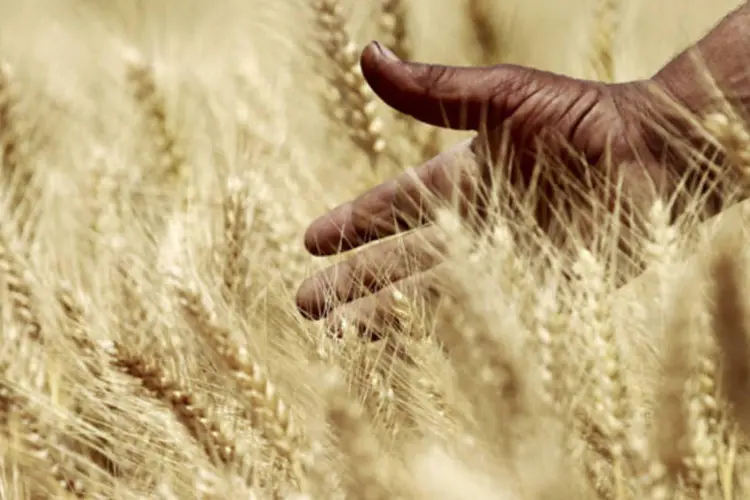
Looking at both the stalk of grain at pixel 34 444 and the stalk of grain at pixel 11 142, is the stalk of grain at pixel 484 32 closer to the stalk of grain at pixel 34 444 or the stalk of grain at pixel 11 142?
the stalk of grain at pixel 11 142

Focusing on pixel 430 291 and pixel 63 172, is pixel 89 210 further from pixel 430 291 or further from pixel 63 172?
pixel 430 291

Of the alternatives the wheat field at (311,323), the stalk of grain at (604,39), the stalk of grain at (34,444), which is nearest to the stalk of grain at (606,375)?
the wheat field at (311,323)

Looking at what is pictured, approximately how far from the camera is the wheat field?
1.61 feet

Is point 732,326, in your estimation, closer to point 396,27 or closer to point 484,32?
point 396,27

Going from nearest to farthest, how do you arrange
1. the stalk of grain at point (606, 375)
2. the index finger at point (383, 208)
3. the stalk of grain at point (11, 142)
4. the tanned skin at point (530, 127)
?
the stalk of grain at point (606, 375) → the tanned skin at point (530, 127) → the index finger at point (383, 208) → the stalk of grain at point (11, 142)

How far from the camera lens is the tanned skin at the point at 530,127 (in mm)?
798

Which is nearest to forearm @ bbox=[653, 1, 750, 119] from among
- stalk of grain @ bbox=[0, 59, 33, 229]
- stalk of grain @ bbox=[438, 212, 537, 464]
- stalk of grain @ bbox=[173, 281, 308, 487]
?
stalk of grain @ bbox=[438, 212, 537, 464]

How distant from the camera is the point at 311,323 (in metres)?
0.80

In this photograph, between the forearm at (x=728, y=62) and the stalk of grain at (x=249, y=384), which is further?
the forearm at (x=728, y=62)

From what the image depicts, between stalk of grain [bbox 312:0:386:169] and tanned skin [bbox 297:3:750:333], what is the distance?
0.10 meters

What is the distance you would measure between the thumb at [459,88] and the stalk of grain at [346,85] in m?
0.13

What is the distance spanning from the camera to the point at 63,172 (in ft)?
3.98

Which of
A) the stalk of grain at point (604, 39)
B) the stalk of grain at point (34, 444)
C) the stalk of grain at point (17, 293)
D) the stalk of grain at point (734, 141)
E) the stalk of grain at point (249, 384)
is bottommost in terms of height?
the stalk of grain at point (34, 444)

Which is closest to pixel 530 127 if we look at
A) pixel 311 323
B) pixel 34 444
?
pixel 311 323
